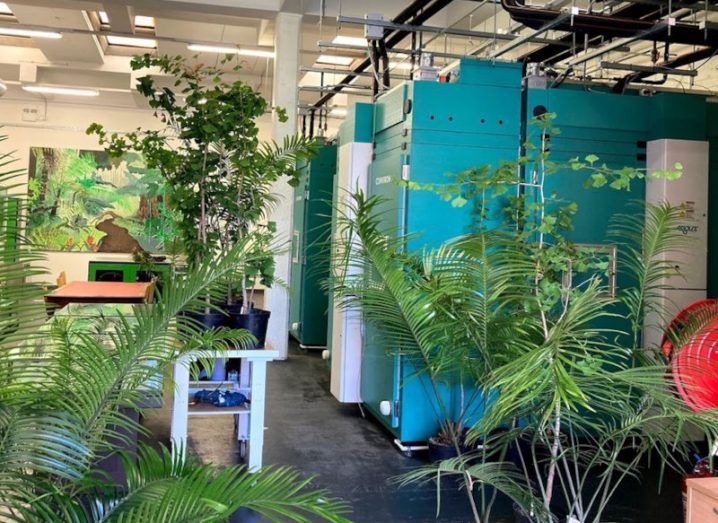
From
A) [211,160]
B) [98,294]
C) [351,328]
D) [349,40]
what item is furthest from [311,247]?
[211,160]

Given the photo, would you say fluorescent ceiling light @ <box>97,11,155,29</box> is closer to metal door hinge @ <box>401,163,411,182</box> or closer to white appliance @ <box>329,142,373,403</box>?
white appliance @ <box>329,142,373,403</box>

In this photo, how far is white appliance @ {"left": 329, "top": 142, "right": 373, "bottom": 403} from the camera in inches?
202

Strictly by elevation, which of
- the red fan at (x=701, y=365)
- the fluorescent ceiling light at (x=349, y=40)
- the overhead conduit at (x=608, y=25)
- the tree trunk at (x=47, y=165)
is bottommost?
the red fan at (x=701, y=365)

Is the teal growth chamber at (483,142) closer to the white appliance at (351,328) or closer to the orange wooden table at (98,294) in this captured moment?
the white appliance at (351,328)

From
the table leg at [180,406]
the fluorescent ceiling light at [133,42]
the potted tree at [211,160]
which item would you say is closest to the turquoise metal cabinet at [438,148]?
the potted tree at [211,160]

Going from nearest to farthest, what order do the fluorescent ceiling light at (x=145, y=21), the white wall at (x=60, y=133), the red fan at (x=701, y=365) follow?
the red fan at (x=701, y=365) < the fluorescent ceiling light at (x=145, y=21) < the white wall at (x=60, y=133)

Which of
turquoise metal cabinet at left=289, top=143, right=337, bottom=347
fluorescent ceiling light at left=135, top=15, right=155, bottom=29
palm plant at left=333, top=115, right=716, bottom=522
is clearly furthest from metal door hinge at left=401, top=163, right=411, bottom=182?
fluorescent ceiling light at left=135, top=15, right=155, bottom=29

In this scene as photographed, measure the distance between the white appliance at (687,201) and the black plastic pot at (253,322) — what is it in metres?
2.58

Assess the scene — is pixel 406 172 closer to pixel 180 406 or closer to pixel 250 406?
pixel 250 406

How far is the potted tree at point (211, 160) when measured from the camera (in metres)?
3.76

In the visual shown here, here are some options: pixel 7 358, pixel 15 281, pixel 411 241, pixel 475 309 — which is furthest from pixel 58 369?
pixel 411 241

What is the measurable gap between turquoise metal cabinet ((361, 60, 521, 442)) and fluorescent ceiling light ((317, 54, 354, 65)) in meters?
5.57

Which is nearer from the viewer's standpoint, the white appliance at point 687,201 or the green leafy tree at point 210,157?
the green leafy tree at point 210,157

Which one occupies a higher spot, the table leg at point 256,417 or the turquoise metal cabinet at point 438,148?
the turquoise metal cabinet at point 438,148
